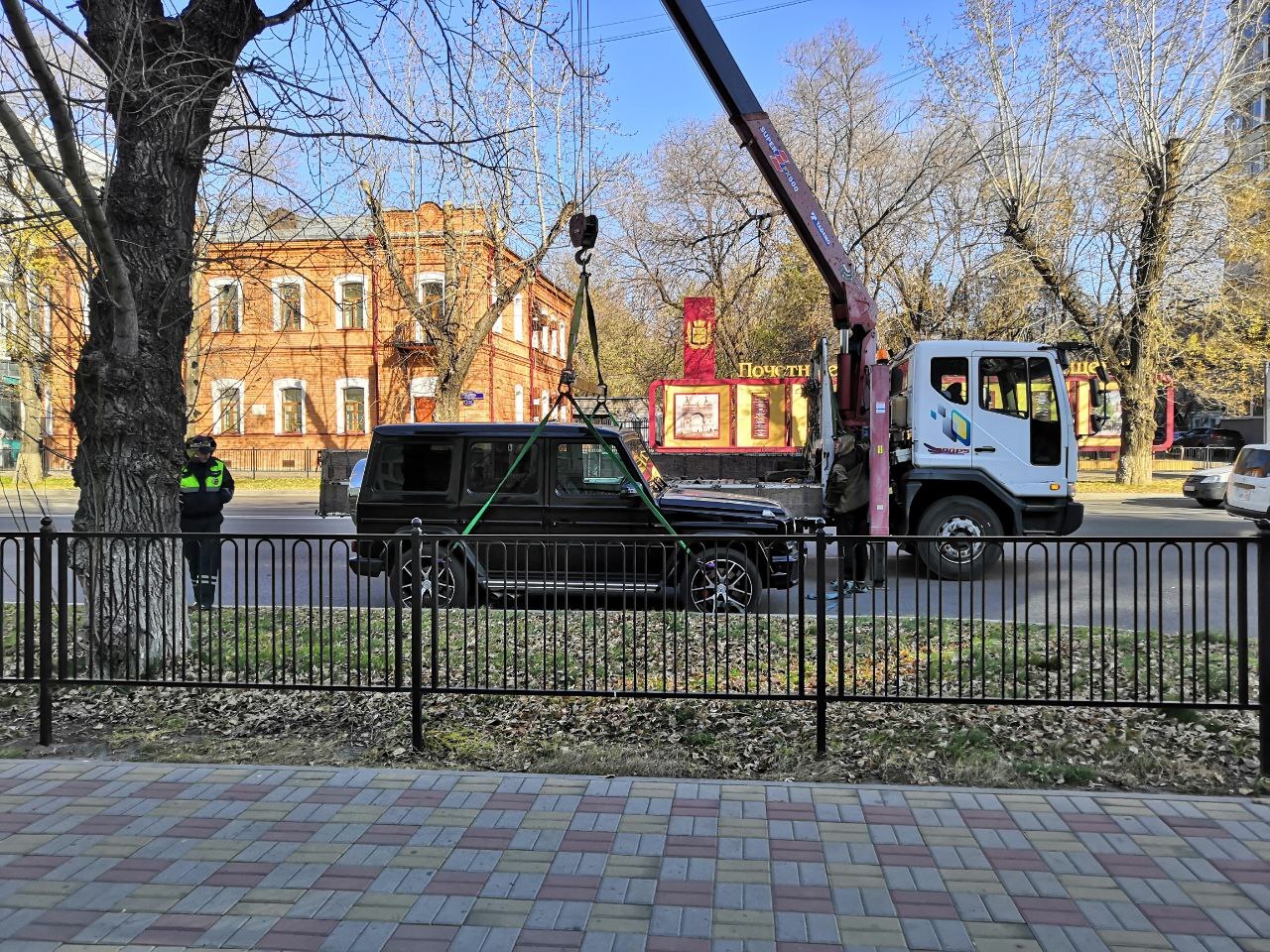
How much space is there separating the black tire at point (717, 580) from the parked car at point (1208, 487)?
67.6 feet

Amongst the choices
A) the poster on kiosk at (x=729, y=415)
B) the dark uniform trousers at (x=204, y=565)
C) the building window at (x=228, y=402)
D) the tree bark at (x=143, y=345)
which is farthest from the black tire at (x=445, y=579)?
the poster on kiosk at (x=729, y=415)

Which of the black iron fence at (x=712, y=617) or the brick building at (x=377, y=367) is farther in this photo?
the brick building at (x=377, y=367)

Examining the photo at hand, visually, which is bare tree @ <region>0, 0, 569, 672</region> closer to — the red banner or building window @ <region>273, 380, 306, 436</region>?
the red banner

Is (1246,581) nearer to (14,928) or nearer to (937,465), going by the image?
(14,928)

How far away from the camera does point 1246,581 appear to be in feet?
15.5

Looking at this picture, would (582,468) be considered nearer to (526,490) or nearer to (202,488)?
(526,490)

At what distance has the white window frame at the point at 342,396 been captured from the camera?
37844mm

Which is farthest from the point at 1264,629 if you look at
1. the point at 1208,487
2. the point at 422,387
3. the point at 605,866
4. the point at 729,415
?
the point at 422,387

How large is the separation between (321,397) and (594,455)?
3145 centimetres

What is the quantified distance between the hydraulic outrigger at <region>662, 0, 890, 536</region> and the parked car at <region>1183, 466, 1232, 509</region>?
15.1 meters

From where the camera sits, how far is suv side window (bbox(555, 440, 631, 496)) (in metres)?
9.20

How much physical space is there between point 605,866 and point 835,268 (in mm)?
8549

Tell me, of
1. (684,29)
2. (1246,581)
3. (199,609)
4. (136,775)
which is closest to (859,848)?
(1246,581)

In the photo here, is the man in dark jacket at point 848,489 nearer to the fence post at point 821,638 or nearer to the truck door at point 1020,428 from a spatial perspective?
the truck door at point 1020,428
